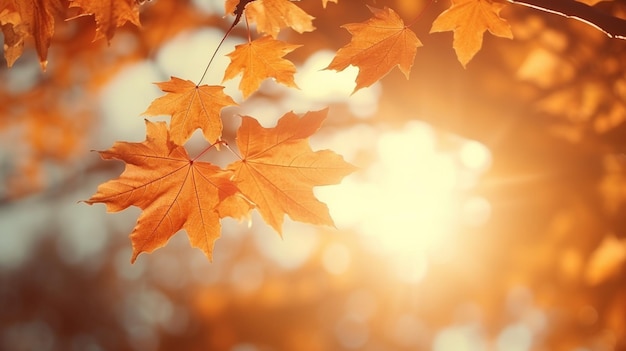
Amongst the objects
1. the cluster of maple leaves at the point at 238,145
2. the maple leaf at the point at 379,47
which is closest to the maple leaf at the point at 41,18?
the cluster of maple leaves at the point at 238,145

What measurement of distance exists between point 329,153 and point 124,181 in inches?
20.8

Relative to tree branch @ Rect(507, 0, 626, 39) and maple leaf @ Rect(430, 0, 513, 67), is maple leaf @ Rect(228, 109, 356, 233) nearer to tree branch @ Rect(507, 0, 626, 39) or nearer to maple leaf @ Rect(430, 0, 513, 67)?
maple leaf @ Rect(430, 0, 513, 67)

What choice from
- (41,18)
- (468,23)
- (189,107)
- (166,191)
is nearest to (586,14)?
(468,23)

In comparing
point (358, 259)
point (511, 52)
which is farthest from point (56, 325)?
point (511, 52)

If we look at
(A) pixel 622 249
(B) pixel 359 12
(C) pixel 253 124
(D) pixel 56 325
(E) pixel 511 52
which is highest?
(A) pixel 622 249

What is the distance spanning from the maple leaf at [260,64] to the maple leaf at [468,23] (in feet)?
1.32

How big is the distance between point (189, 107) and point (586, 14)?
0.93m

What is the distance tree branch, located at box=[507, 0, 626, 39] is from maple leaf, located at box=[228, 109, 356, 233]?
21.0 inches

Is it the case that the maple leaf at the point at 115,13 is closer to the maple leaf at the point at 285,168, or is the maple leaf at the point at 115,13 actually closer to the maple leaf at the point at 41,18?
the maple leaf at the point at 41,18

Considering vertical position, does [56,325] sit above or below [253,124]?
below

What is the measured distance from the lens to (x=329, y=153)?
1.24 m

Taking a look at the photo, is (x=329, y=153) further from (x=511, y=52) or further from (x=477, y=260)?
(x=477, y=260)

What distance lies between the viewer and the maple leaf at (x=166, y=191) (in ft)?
3.96

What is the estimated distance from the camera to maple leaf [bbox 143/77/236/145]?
1.26 m
